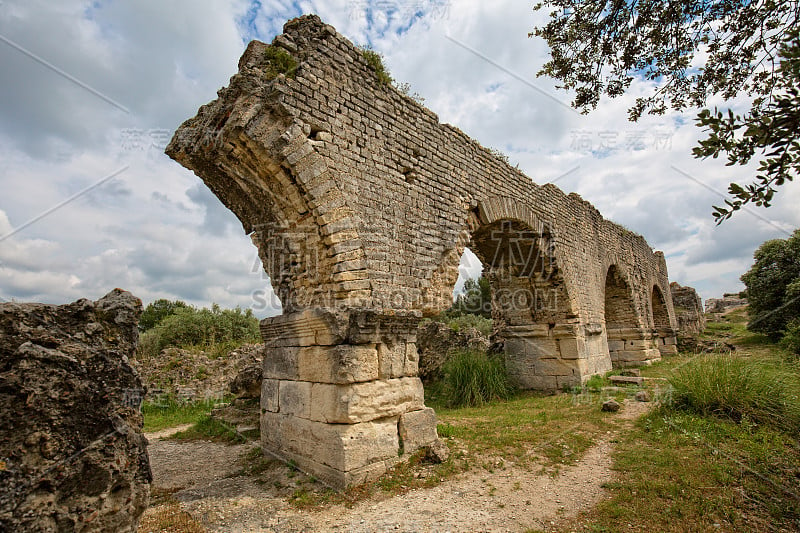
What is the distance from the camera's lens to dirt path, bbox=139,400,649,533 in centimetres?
336

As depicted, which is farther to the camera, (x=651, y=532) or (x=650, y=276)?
(x=650, y=276)

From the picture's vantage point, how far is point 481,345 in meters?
11.6

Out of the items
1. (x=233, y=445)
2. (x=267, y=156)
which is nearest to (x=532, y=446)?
(x=233, y=445)

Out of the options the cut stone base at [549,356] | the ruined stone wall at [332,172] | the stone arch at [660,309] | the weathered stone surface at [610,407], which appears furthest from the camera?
the stone arch at [660,309]

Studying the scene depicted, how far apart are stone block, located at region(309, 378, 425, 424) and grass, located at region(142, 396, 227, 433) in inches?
222

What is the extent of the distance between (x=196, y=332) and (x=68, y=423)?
46.1 feet

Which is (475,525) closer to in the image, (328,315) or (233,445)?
(328,315)

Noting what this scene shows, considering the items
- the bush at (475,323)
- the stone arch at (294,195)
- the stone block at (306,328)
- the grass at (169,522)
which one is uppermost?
the stone arch at (294,195)

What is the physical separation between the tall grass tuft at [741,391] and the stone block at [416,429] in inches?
143

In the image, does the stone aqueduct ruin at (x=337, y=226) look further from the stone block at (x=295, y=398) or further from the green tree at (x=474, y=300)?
the green tree at (x=474, y=300)

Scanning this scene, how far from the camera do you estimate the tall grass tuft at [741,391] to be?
4977 millimetres

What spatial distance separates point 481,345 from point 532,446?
631 centimetres

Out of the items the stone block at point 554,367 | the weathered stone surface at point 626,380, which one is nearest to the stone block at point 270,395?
the stone block at point 554,367

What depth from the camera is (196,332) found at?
14336 mm
